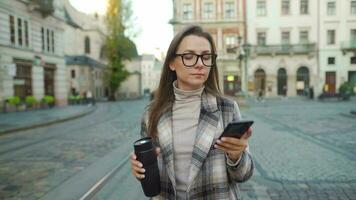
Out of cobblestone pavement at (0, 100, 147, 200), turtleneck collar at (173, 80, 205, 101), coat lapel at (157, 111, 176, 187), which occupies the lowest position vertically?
cobblestone pavement at (0, 100, 147, 200)

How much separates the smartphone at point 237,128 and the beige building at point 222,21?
151 ft

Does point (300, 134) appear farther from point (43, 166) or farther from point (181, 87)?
point (181, 87)

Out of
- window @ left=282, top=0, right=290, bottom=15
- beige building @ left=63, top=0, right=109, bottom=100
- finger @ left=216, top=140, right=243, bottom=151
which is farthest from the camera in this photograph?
beige building @ left=63, top=0, right=109, bottom=100

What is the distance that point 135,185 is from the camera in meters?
5.98

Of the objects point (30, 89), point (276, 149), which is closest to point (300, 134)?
point (276, 149)

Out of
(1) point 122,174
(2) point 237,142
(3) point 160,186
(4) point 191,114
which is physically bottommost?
(1) point 122,174

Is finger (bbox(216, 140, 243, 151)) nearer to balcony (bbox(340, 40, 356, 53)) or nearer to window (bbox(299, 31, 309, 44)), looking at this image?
balcony (bbox(340, 40, 356, 53))

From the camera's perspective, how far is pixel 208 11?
48188 millimetres

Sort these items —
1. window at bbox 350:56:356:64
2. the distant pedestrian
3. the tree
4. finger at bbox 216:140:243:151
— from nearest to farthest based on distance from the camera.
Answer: finger at bbox 216:140:243:151, the distant pedestrian, window at bbox 350:56:356:64, the tree

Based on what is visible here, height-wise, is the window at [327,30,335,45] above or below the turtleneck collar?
above

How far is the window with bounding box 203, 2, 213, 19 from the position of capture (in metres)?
48.2

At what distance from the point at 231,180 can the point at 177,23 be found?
4715cm

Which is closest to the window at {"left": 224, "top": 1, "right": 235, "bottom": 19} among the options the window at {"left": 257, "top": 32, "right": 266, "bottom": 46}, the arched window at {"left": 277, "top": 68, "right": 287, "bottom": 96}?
the window at {"left": 257, "top": 32, "right": 266, "bottom": 46}

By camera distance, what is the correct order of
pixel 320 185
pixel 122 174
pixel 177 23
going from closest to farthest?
pixel 320 185 < pixel 122 174 < pixel 177 23
